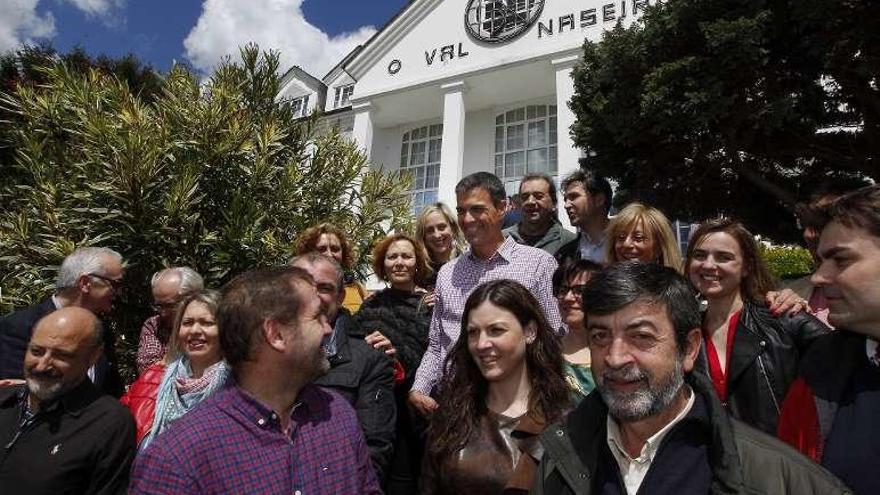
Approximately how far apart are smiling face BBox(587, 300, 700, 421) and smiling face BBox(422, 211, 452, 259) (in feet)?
9.05

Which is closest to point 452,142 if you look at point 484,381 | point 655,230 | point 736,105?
point 736,105

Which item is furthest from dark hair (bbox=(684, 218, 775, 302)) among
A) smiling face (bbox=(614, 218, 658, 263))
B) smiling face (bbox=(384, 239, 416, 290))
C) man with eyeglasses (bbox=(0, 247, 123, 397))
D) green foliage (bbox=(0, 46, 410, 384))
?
green foliage (bbox=(0, 46, 410, 384))

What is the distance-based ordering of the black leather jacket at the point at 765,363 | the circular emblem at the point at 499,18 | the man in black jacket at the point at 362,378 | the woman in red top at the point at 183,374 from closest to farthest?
the black leather jacket at the point at 765,363 → the man in black jacket at the point at 362,378 → the woman in red top at the point at 183,374 → the circular emblem at the point at 499,18

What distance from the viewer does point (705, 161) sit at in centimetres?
1031

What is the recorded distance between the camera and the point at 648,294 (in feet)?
6.15

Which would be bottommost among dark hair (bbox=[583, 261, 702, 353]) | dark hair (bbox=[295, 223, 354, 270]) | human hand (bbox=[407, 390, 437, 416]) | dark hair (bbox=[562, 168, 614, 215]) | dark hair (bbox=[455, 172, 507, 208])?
human hand (bbox=[407, 390, 437, 416])

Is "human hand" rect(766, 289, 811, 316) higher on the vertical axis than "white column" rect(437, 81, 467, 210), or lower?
lower

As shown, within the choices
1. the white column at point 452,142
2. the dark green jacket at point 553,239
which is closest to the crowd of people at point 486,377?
the dark green jacket at point 553,239

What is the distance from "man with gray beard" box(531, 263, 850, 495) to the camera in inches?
64.6

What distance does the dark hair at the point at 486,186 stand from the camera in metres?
3.66

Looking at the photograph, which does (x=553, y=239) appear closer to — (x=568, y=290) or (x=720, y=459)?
(x=568, y=290)

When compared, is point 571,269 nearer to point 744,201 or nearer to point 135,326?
point 135,326

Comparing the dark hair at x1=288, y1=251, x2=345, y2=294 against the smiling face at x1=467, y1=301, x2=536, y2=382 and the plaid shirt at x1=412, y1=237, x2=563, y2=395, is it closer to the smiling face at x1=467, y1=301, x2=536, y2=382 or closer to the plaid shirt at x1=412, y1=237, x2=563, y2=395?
the plaid shirt at x1=412, y1=237, x2=563, y2=395

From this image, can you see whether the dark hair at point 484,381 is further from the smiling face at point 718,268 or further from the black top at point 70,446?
the black top at point 70,446
